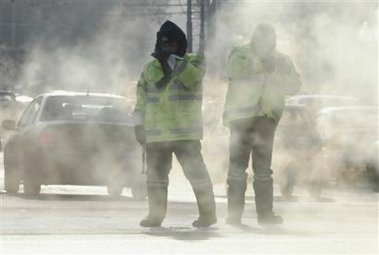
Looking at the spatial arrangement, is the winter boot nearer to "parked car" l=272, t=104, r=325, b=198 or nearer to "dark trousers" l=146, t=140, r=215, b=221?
"dark trousers" l=146, t=140, r=215, b=221

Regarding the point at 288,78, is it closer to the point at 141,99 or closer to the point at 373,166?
the point at 141,99

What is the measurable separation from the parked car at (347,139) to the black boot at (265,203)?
8.07m

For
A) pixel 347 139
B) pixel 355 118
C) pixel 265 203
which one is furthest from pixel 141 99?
pixel 355 118

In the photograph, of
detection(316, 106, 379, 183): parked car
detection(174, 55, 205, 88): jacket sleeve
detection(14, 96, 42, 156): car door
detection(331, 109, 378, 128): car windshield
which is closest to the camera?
detection(174, 55, 205, 88): jacket sleeve

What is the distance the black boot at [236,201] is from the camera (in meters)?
14.7

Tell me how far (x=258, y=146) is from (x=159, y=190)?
1193mm

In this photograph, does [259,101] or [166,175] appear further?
[259,101]

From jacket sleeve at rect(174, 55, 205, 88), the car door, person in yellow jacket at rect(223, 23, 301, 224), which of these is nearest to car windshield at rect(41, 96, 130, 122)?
the car door

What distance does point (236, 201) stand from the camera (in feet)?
48.4

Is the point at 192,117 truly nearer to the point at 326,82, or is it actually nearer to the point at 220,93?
the point at 220,93

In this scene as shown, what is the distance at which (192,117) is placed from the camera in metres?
14.0

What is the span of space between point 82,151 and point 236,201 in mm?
5179

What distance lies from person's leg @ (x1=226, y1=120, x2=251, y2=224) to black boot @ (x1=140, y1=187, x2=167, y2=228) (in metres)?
0.88

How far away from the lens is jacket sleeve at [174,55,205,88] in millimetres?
13820
